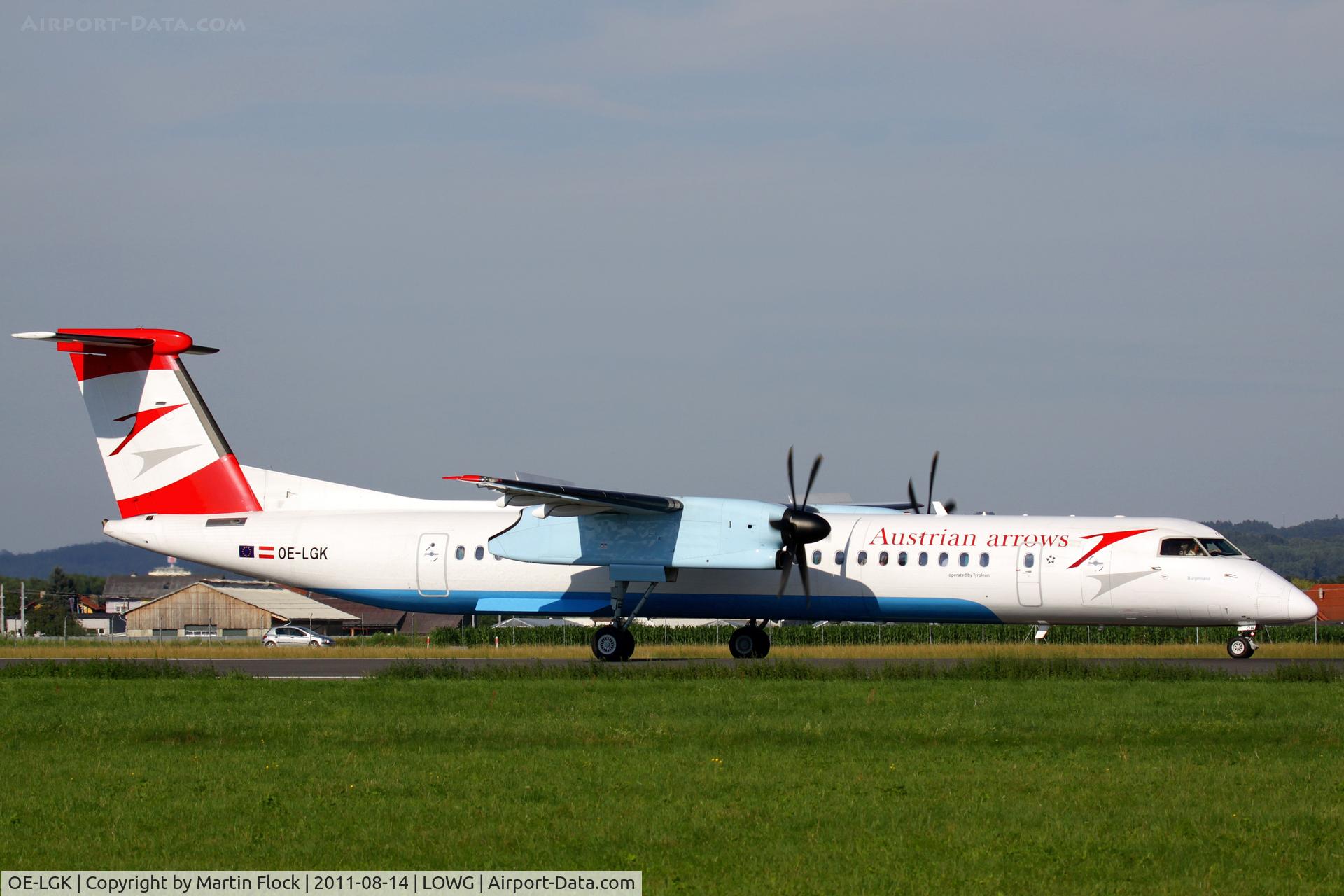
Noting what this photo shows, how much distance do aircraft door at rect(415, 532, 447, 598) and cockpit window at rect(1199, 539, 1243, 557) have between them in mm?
16119

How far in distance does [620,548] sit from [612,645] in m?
A: 2.12

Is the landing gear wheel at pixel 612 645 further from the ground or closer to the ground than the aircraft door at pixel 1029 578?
closer to the ground

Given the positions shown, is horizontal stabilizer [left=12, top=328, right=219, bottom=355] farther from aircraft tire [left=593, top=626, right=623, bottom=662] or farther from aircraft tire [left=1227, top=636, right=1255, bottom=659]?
aircraft tire [left=1227, top=636, right=1255, bottom=659]

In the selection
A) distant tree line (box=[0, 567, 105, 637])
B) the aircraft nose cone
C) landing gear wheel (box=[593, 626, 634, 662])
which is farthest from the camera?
distant tree line (box=[0, 567, 105, 637])

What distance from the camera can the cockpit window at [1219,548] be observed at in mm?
27984

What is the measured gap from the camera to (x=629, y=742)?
15.7 metres

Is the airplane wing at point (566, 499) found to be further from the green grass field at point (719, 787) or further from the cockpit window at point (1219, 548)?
the cockpit window at point (1219, 548)

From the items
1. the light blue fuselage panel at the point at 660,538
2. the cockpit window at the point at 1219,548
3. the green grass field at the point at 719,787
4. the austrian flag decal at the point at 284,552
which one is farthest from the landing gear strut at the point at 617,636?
the cockpit window at the point at 1219,548

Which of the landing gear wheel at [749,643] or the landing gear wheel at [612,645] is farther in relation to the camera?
the landing gear wheel at [749,643]

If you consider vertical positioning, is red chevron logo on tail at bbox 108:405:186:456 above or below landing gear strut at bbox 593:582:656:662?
above

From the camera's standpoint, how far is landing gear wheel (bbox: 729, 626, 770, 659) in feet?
101

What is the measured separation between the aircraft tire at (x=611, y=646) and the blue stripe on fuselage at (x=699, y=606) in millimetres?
1012

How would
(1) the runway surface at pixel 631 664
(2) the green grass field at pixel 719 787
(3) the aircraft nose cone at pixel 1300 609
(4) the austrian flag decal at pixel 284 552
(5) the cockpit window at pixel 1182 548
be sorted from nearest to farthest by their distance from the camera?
(2) the green grass field at pixel 719 787 → (1) the runway surface at pixel 631 664 → (3) the aircraft nose cone at pixel 1300 609 → (5) the cockpit window at pixel 1182 548 → (4) the austrian flag decal at pixel 284 552

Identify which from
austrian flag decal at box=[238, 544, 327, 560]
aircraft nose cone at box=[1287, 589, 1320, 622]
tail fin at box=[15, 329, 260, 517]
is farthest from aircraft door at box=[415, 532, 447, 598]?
aircraft nose cone at box=[1287, 589, 1320, 622]
